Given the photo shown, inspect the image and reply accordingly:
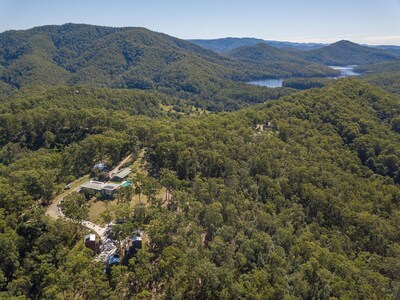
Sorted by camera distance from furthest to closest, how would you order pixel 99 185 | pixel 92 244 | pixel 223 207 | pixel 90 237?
pixel 99 185, pixel 223 207, pixel 90 237, pixel 92 244

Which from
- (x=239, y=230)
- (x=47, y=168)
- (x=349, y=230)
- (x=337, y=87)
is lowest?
(x=349, y=230)

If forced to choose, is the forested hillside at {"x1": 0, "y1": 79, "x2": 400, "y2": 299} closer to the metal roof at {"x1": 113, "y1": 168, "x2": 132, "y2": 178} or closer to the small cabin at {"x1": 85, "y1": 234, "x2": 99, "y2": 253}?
the small cabin at {"x1": 85, "y1": 234, "x2": 99, "y2": 253}

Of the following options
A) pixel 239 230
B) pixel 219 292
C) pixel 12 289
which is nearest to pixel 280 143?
pixel 239 230

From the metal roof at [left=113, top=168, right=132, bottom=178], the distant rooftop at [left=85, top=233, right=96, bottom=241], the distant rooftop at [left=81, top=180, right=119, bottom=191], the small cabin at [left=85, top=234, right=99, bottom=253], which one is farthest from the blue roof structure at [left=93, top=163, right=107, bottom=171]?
the small cabin at [left=85, top=234, right=99, bottom=253]

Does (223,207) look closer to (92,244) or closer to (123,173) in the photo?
(123,173)

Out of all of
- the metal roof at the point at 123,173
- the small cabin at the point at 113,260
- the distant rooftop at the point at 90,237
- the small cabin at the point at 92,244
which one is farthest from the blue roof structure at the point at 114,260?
the metal roof at the point at 123,173

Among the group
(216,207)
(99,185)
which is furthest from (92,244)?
(216,207)

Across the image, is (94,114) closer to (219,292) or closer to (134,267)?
(134,267)

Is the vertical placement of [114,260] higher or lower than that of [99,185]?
lower

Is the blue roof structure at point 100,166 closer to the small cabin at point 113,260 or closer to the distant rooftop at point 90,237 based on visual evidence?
the distant rooftop at point 90,237
